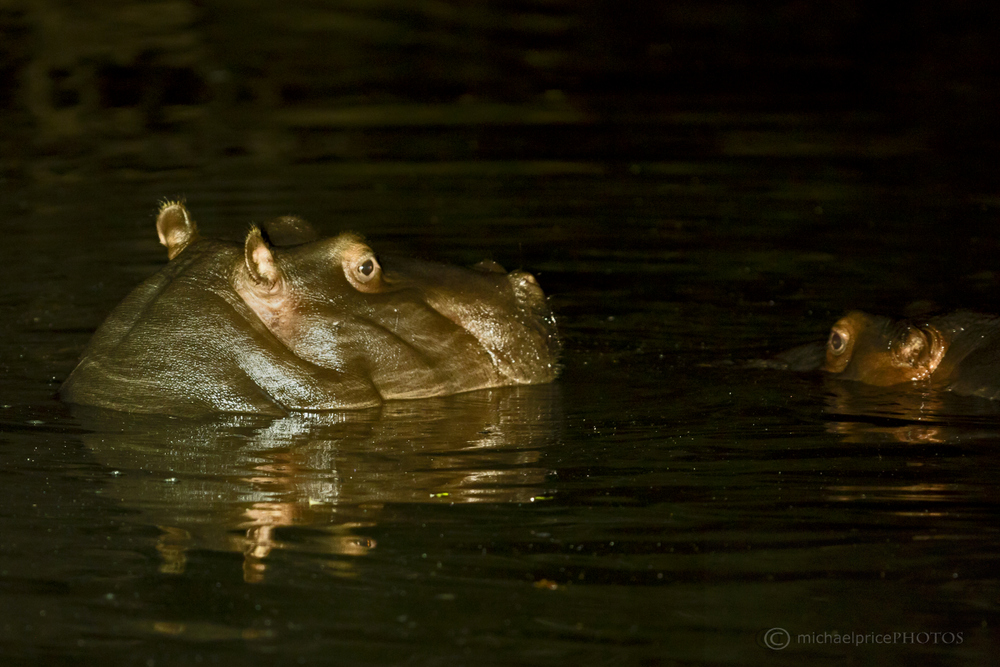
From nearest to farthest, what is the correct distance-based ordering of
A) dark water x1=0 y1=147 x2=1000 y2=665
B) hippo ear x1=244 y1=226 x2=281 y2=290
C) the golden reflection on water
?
dark water x1=0 y1=147 x2=1000 y2=665 → the golden reflection on water → hippo ear x1=244 y1=226 x2=281 y2=290

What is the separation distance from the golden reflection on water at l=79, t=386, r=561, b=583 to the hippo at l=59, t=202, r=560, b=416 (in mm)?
116

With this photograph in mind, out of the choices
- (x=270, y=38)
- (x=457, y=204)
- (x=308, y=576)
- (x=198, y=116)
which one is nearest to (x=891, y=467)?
(x=308, y=576)

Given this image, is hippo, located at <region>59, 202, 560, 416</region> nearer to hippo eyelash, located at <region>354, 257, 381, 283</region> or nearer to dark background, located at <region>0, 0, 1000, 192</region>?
hippo eyelash, located at <region>354, 257, 381, 283</region>

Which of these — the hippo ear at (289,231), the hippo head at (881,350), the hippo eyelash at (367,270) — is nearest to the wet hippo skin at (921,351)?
the hippo head at (881,350)

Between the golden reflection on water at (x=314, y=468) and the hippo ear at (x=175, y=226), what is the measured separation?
0.97 m

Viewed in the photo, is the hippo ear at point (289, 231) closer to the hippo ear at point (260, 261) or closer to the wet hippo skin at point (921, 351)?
the hippo ear at point (260, 261)

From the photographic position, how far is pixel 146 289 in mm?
6918

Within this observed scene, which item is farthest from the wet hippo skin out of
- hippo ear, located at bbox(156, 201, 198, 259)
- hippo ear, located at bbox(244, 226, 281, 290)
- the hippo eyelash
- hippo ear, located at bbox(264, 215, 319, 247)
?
hippo ear, located at bbox(156, 201, 198, 259)

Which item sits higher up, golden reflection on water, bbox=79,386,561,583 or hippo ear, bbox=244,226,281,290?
hippo ear, bbox=244,226,281,290

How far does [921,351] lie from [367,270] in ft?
9.12

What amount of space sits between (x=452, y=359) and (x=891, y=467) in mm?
2155

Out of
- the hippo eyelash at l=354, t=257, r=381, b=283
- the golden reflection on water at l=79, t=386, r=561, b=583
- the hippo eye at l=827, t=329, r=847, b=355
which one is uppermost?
the hippo eyelash at l=354, t=257, r=381, b=283

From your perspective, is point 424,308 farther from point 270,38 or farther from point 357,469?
point 270,38

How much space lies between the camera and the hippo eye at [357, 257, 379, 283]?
6988 mm
